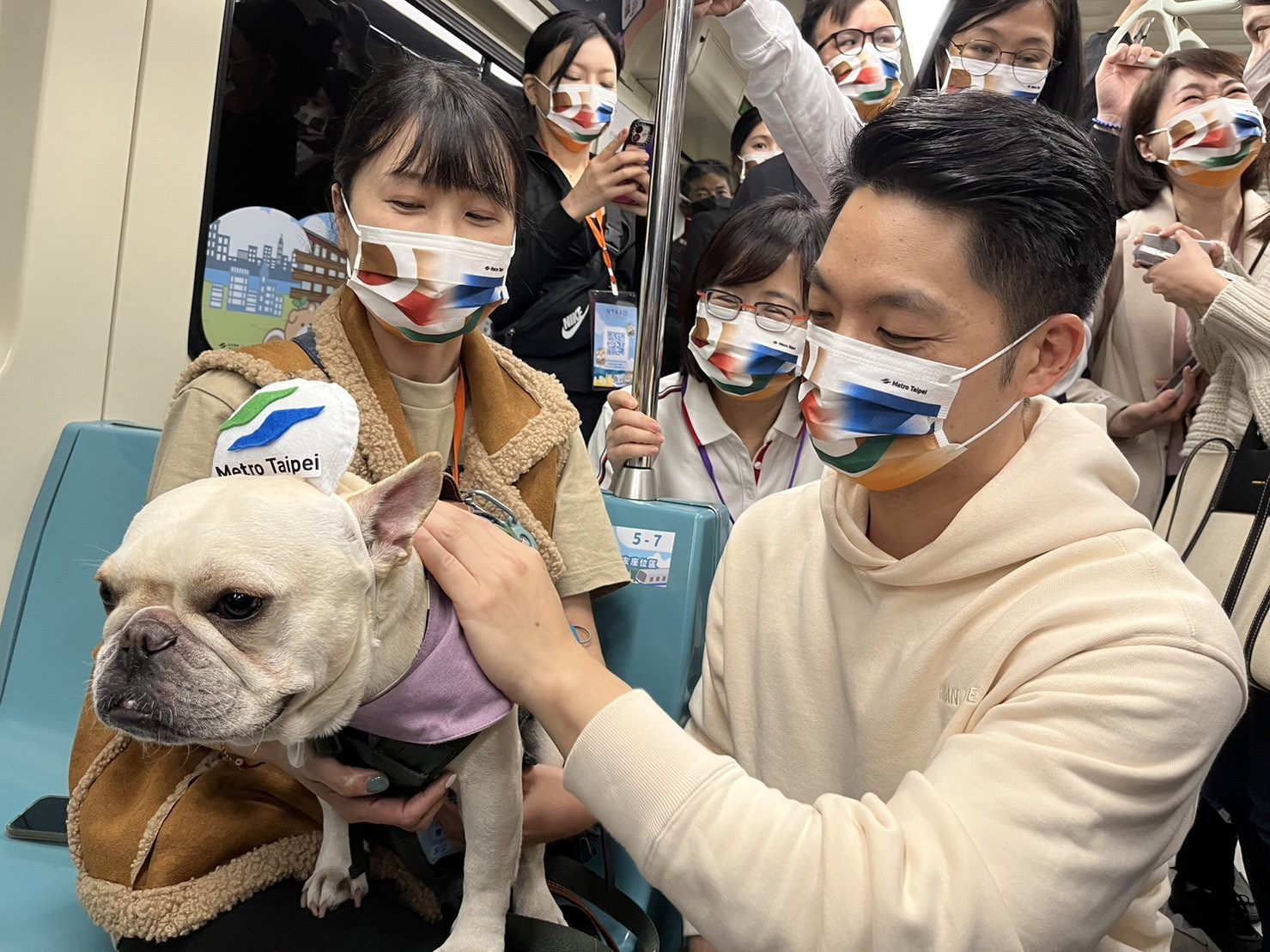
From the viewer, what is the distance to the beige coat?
279 centimetres

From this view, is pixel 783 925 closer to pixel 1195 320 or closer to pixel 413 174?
pixel 413 174

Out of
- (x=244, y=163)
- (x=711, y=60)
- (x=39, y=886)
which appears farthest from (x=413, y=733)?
(x=711, y=60)

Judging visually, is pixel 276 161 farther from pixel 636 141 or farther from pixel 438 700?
pixel 438 700

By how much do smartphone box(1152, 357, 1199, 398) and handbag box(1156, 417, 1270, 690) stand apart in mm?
495

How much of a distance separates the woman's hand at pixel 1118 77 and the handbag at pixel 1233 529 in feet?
6.08

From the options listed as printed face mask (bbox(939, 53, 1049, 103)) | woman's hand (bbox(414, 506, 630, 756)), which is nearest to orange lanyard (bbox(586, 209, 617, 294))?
printed face mask (bbox(939, 53, 1049, 103))

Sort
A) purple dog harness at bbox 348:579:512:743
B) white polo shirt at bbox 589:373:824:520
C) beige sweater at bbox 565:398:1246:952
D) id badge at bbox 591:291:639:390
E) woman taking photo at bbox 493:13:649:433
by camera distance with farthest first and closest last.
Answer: id badge at bbox 591:291:639:390, woman taking photo at bbox 493:13:649:433, white polo shirt at bbox 589:373:824:520, purple dog harness at bbox 348:579:512:743, beige sweater at bbox 565:398:1246:952

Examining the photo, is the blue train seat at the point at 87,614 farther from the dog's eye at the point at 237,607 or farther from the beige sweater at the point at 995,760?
the dog's eye at the point at 237,607

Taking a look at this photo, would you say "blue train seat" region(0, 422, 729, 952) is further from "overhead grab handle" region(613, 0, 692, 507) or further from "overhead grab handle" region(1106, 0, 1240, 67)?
"overhead grab handle" region(1106, 0, 1240, 67)

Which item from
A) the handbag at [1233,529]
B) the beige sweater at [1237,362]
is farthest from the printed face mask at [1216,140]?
the handbag at [1233,529]

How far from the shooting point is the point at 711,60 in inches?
280

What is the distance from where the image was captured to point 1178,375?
2705mm

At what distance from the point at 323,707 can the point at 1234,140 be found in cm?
284

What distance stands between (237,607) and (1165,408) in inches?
98.8
